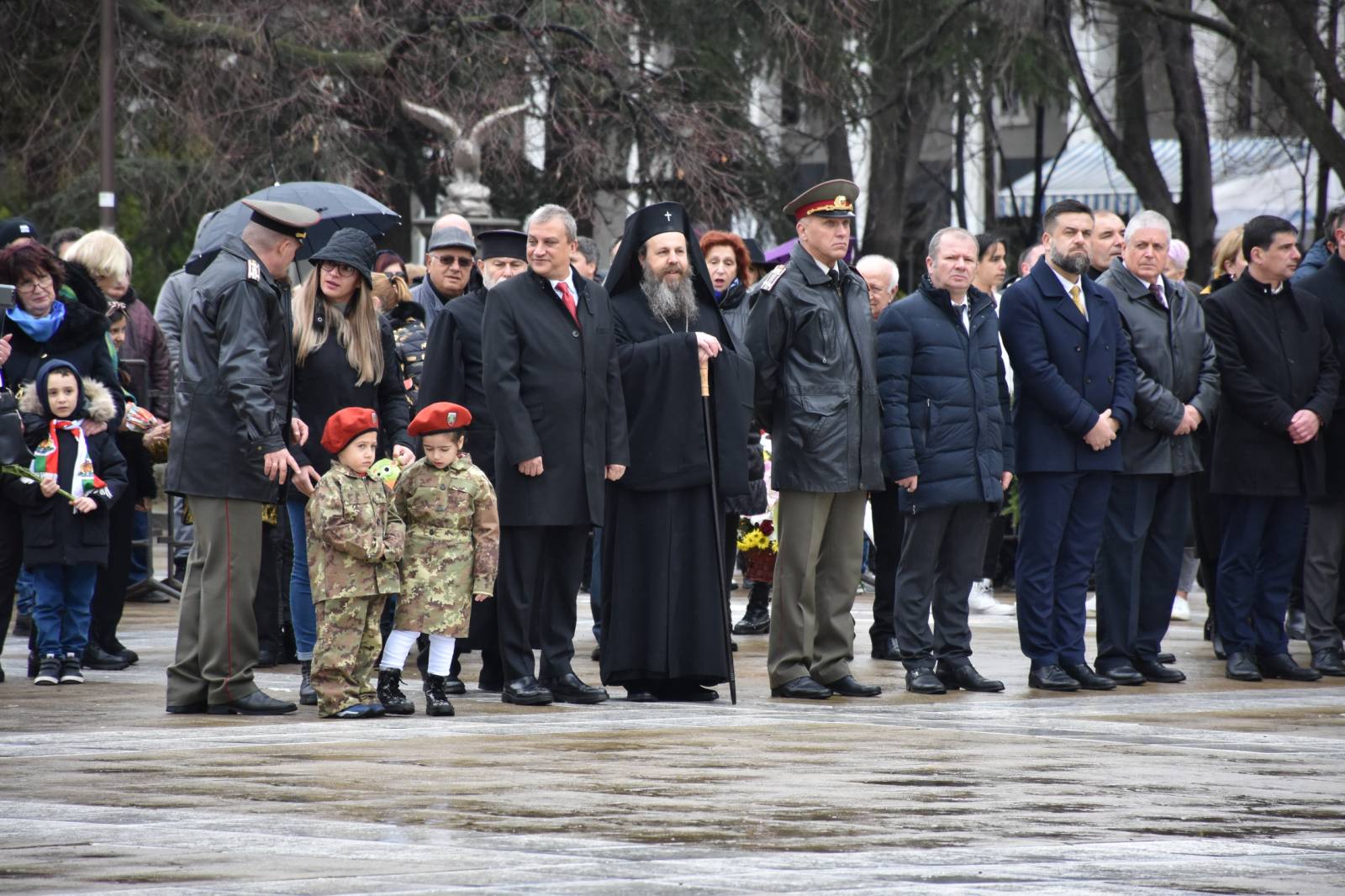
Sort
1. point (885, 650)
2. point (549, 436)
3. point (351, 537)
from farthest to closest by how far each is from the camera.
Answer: point (885, 650) → point (549, 436) → point (351, 537)

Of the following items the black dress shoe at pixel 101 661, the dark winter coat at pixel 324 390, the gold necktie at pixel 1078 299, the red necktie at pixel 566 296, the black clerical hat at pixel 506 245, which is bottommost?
the black dress shoe at pixel 101 661

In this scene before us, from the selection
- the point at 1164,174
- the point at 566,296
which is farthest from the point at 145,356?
the point at 1164,174

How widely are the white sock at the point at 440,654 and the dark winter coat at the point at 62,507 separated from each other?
6.79ft

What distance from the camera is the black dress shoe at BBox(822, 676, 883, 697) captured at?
9.61 m

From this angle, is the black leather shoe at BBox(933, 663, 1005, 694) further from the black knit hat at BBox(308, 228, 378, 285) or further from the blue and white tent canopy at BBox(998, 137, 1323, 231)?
the blue and white tent canopy at BBox(998, 137, 1323, 231)

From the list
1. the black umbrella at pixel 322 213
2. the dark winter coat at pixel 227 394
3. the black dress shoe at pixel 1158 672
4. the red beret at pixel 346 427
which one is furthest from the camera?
the black umbrella at pixel 322 213

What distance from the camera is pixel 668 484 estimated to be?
932 centimetres

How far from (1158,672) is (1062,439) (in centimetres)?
135

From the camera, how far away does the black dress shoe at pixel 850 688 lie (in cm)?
961

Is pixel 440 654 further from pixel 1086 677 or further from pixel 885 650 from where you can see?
pixel 885 650

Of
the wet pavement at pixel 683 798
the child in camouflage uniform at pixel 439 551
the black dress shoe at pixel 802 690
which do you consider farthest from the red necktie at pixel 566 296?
the black dress shoe at pixel 802 690

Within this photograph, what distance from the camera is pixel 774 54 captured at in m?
23.6

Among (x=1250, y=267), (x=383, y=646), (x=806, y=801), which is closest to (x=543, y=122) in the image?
(x=1250, y=267)

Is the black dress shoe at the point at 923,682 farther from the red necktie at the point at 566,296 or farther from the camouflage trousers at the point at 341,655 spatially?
the camouflage trousers at the point at 341,655
